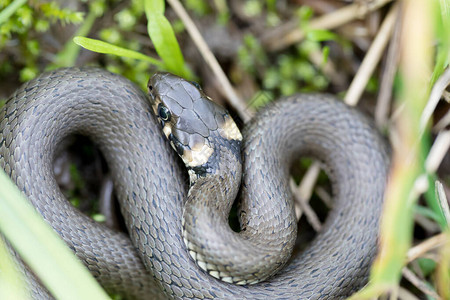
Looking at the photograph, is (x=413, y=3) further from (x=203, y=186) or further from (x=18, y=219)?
(x=18, y=219)

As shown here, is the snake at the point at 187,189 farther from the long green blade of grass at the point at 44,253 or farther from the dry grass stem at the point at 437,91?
the long green blade of grass at the point at 44,253

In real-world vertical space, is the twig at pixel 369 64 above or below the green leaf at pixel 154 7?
below

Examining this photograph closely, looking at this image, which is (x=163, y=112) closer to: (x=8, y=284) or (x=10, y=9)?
(x=10, y=9)

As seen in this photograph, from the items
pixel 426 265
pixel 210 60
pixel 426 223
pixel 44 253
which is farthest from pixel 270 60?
pixel 44 253

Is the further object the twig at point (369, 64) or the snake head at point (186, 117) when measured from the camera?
the twig at point (369, 64)

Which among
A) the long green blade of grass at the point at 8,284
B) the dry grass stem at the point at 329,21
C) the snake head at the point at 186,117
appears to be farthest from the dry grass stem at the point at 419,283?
the long green blade of grass at the point at 8,284

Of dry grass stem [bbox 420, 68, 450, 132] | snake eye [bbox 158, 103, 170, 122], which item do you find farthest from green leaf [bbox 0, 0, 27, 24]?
dry grass stem [bbox 420, 68, 450, 132]

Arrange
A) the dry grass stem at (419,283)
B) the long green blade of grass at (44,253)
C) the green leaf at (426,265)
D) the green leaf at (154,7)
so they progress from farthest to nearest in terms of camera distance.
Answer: the green leaf at (426,265), the green leaf at (154,7), the dry grass stem at (419,283), the long green blade of grass at (44,253)
